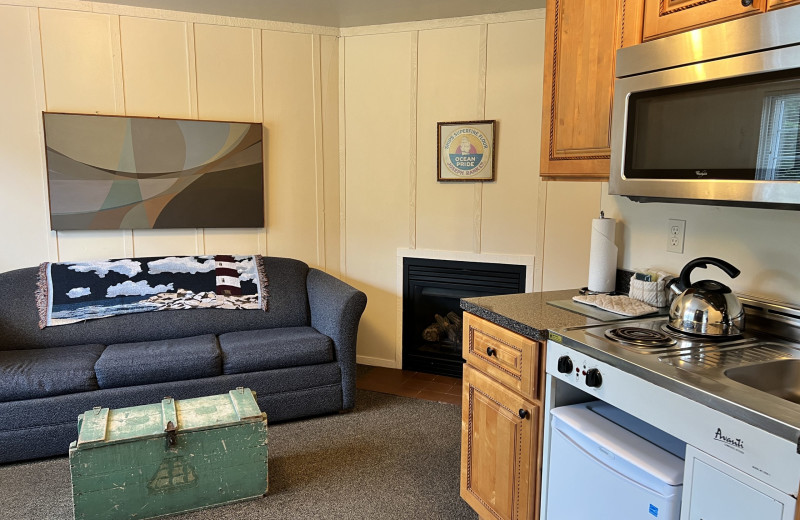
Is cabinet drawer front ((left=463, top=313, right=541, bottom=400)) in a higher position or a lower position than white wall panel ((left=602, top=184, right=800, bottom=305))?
lower

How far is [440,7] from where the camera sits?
10.8ft

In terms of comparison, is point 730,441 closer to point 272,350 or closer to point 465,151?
point 272,350

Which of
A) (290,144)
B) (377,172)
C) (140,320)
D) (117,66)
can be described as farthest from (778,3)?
(117,66)

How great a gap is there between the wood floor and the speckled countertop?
4.58ft

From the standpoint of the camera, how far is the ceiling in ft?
10.6

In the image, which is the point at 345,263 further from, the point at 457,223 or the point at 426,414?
the point at 426,414

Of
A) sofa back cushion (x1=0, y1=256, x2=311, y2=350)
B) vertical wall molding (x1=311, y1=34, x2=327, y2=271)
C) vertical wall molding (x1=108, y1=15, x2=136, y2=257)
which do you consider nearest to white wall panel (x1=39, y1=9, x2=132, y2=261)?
vertical wall molding (x1=108, y1=15, x2=136, y2=257)

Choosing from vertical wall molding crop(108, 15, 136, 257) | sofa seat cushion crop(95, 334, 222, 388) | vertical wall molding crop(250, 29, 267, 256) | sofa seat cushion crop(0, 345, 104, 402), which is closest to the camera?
sofa seat cushion crop(0, 345, 104, 402)

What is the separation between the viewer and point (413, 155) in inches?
147

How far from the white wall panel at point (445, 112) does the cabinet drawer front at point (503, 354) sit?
5.41 ft

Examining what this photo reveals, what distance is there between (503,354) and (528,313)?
0.54 ft

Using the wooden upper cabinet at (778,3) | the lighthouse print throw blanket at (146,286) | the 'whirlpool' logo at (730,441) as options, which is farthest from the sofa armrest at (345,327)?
the wooden upper cabinet at (778,3)

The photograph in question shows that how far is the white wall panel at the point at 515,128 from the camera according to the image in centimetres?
335

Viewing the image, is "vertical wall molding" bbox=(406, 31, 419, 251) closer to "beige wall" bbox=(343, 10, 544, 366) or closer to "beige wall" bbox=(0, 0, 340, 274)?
"beige wall" bbox=(343, 10, 544, 366)
